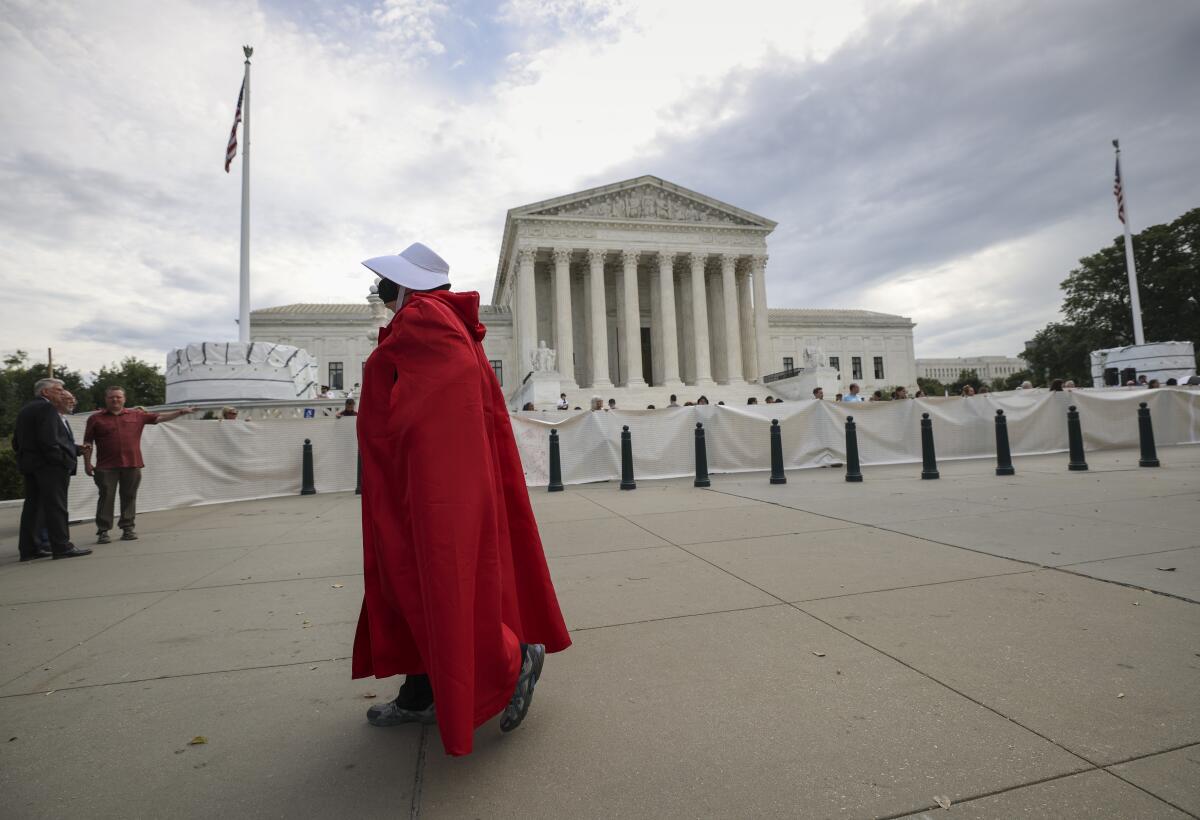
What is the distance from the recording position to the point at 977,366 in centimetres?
11656

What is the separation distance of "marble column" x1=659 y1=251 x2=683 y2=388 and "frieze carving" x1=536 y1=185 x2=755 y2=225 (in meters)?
3.16

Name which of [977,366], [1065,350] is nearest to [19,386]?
[1065,350]

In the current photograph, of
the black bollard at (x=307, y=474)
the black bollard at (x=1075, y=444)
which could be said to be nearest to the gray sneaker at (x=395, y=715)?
the black bollard at (x=307, y=474)

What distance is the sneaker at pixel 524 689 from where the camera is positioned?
7.48ft

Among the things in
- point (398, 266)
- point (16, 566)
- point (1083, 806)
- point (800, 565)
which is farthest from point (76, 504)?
point (1083, 806)

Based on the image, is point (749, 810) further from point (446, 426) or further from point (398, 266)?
point (398, 266)

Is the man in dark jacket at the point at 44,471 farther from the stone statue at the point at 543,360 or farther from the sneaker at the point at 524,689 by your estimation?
the stone statue at the point at 543,360

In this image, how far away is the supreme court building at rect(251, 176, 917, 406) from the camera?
4012cm

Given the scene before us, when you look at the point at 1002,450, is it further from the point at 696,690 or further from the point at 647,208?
the point at 647,208

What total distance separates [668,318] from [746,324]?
7.68 m

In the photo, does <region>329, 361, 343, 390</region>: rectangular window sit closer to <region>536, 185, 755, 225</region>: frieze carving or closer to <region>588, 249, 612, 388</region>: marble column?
<region>536, 185, 755, 225</region>: frieze carving

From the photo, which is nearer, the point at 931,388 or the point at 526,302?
the point at 526,302

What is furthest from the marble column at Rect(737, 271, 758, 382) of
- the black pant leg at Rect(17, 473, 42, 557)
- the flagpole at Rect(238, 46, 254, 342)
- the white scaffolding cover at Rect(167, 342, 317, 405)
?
the black pant leg at Rect(17, 473, 42, 557)

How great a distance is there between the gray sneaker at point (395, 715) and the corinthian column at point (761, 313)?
42.8 metres
